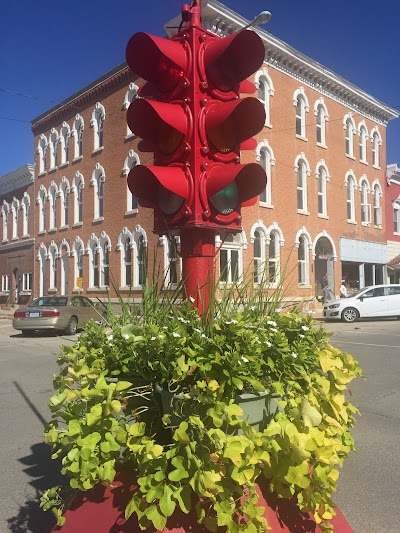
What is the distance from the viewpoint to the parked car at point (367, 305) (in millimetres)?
20812

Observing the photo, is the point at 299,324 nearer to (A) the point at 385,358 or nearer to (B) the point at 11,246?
(A) the point at 385,358

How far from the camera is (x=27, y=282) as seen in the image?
1282 inches

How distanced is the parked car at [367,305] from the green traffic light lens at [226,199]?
714 inches

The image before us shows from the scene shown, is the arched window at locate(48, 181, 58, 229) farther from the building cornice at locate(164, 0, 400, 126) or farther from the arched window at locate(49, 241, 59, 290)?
the building cornice at locate(164, 0, 400, 126)

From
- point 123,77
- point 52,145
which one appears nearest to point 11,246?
point 52,145

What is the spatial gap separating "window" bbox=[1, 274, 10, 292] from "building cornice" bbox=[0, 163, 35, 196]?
5.86 metres

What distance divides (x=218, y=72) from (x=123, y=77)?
76.2ft

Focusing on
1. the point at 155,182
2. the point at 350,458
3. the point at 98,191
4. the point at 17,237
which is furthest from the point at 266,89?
the point at 155,182

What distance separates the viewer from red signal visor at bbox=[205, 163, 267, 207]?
3027mm

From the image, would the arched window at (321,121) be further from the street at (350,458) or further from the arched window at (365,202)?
the street at (350,458)

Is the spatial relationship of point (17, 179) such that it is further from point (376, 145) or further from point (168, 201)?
point (168, 201)

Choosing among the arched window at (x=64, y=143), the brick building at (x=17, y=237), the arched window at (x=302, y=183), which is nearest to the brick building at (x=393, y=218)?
the arched window at (x=302, y=183)

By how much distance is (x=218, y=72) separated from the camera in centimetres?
325

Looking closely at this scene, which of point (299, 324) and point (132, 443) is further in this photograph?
point (299, 324)
